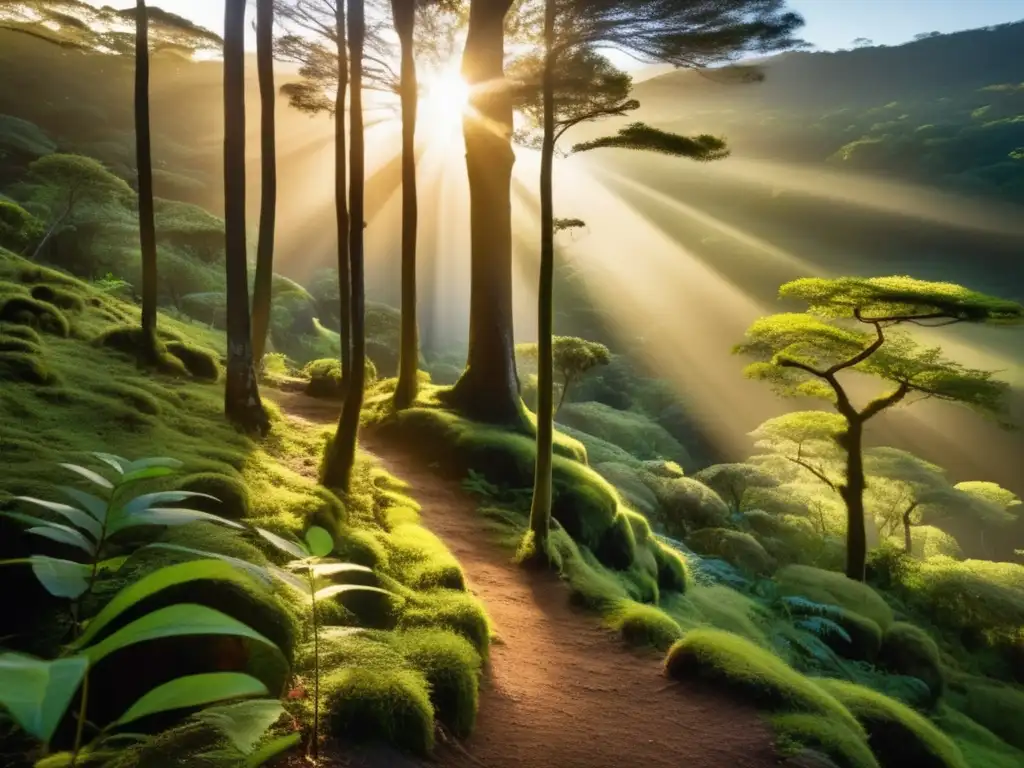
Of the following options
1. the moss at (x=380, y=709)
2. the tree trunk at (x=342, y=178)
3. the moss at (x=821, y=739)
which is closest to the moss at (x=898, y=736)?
the moss at (x=821, y=739)

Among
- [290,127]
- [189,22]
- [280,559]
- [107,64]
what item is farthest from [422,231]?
[280,559]

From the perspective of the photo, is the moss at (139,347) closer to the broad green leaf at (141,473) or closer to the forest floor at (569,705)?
the forest floor at (569,705)

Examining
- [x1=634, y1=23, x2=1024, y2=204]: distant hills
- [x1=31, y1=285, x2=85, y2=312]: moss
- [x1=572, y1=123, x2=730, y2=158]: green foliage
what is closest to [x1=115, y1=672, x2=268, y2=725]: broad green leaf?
[x1=572, y1=123, x2=730, y2=158]: green foliage

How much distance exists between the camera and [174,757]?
1.69 metres

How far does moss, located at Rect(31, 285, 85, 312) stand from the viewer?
879cm

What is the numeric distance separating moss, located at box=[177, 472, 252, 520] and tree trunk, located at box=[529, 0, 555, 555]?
2.91m

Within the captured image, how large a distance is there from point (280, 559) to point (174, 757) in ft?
7.12

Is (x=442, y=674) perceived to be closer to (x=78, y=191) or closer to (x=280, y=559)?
(x=280, y=559)

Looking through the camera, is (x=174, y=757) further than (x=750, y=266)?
No

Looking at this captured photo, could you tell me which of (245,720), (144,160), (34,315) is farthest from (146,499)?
(144,160)

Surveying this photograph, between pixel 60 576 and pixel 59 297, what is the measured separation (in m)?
10.1

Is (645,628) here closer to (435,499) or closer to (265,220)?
(435,499)

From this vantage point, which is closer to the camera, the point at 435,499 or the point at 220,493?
the point at 220,493

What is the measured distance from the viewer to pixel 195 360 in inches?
350
